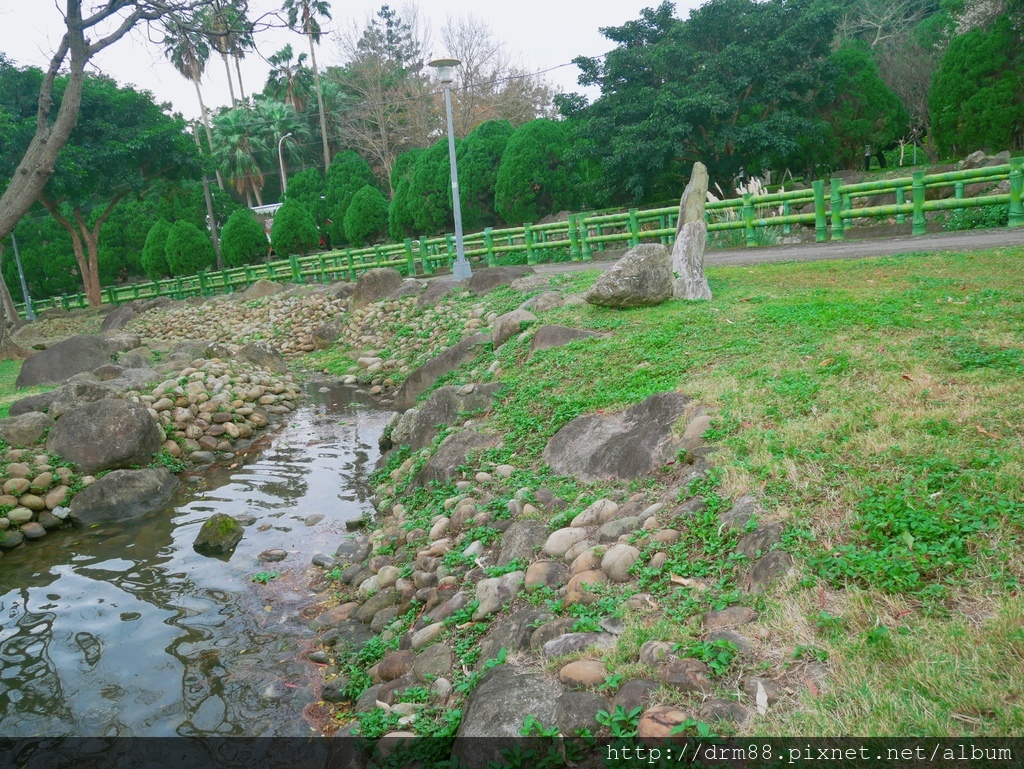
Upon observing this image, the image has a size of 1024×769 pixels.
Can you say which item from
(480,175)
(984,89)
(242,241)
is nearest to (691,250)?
(984,89)

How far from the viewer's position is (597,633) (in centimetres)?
372

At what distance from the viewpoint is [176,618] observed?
6.07m

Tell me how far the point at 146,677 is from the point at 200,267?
27681 millimetres

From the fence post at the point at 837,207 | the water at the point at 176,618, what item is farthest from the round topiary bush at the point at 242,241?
the fence post at the point at 837,207

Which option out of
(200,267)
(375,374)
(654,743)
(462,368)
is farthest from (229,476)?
(200,267)

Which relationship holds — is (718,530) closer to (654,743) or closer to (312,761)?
(654,743)

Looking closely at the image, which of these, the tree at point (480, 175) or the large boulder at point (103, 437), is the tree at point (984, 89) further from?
the large boulder at point (103, 437)

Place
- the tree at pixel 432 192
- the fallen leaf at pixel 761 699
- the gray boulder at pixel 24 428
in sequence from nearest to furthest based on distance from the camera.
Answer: the fallen leaf at pixel 761 699 → the gray boulder at pixel 24 428 → the tree at pixel 432 192

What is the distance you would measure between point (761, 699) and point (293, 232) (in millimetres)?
27839

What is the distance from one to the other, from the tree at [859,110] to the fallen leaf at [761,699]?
21.1 metres

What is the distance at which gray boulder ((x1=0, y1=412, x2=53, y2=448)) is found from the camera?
980 centimetres

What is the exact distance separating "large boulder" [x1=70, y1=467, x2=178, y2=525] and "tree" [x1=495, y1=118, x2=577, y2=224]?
15.6m

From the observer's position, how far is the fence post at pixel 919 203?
39.9 feet

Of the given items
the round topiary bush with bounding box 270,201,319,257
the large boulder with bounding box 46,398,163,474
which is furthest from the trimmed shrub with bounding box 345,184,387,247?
the large boulder with bounding box 46,398,163,474
